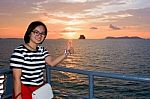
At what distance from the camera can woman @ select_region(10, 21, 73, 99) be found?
10.5 feet

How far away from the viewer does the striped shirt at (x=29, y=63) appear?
10.5 feet

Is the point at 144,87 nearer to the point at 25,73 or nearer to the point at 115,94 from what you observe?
the point at 115,94

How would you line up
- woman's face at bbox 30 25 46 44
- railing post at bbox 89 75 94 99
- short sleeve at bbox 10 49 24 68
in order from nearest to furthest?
1. short sleeve at bbox 10 49 24 68
2. woman's face at bbox 30 25 46 44
3. railing post at bbox 89 75 94 99

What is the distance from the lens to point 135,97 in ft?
118

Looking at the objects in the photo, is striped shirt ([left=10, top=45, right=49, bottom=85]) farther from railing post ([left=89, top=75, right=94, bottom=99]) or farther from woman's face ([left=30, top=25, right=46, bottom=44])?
railing post ([left=89, top=75, right=94, bottom=99])

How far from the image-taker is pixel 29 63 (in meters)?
3.32

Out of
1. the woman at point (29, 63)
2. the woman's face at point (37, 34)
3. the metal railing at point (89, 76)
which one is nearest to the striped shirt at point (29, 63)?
the woman at point (29, 63)

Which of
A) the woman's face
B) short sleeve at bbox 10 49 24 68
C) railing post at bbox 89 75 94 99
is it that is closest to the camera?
short sleeve at bbox 10 49 24 68

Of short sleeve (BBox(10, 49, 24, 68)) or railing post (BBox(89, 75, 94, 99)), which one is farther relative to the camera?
railing post (BBox(89, 75, 94, 99))

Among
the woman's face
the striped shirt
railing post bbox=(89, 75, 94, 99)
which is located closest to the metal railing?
railing post bbox=(89, 75, 94, 99)

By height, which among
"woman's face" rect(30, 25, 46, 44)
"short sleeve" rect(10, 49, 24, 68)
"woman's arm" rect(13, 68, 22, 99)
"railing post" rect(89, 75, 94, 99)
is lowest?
"railing post" rect(89, 75, 94, 99)

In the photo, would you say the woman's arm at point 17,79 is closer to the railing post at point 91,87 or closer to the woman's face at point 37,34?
the woman's face at point 37,34

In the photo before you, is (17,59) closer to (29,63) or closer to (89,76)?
(29,63)

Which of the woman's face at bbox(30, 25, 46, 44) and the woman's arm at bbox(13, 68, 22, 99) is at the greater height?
the woman's face at bbox(30, 25, 46, 44)
